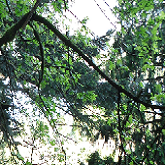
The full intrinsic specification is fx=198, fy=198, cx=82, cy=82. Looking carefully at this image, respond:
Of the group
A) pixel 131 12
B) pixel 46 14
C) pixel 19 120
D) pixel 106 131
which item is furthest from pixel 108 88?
pixel 131 12

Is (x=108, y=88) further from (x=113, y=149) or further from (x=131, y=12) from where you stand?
(x=131, y=12)

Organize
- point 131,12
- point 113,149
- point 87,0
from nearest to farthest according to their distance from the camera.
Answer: point 131,12 → point 87,0 → point 113,149

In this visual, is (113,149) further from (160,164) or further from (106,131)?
(160,164)

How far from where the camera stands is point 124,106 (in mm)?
2000

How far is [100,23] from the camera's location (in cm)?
361

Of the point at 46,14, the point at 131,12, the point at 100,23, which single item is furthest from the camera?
the point at 100,23

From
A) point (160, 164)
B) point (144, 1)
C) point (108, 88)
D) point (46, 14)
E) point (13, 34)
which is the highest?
point (46, 14)

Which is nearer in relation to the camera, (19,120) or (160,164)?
(160,164)

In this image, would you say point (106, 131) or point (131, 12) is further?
point (106, 131)

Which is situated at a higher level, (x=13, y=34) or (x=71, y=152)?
(x=13, y=34)

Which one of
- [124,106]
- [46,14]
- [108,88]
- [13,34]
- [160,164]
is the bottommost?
[160,164]

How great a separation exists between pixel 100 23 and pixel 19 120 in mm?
3053

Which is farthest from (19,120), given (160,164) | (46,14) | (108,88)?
(160,164)

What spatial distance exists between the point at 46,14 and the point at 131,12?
173 cm
